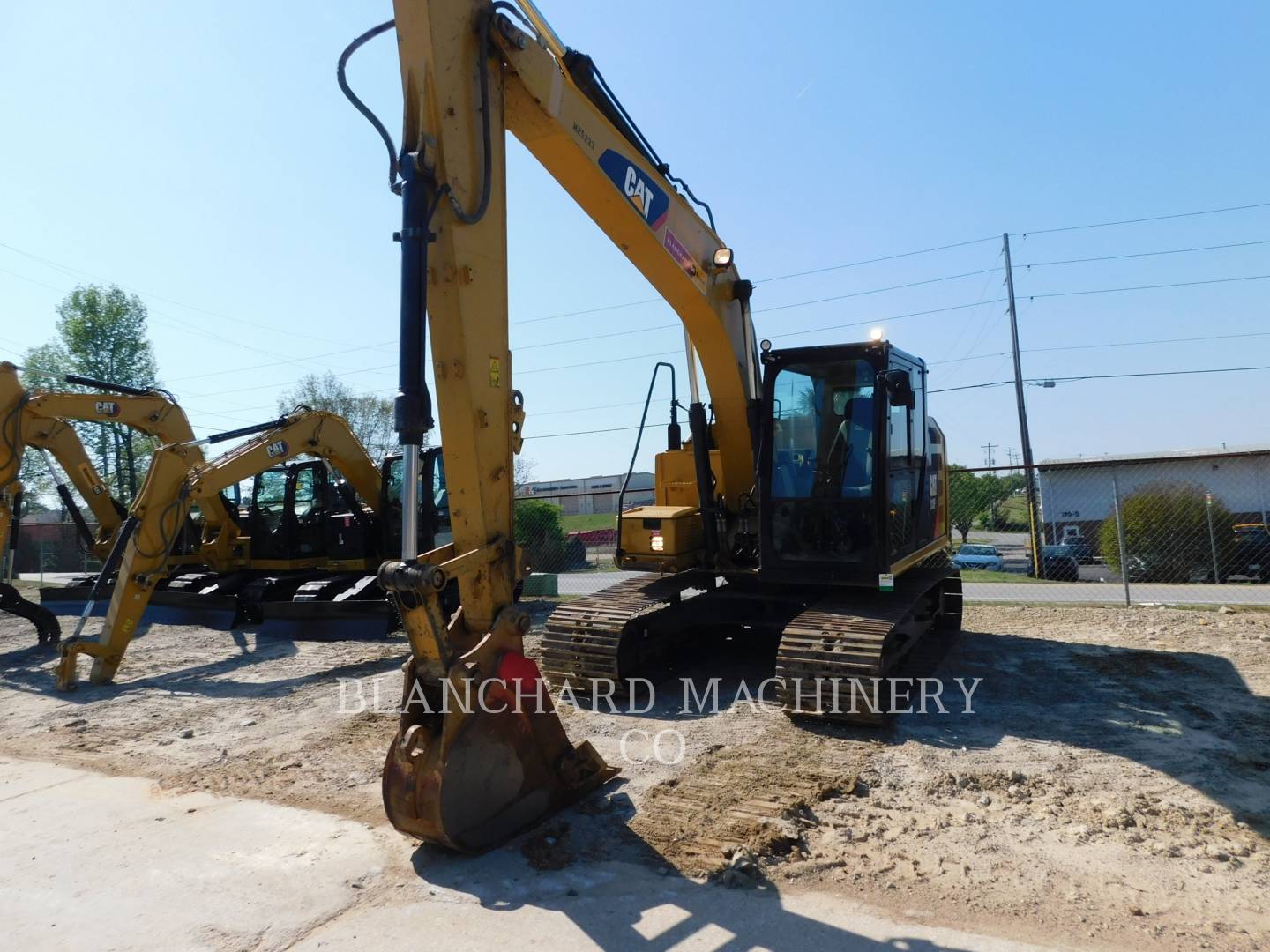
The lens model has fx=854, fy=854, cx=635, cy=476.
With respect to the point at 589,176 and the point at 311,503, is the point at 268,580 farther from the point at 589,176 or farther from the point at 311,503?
the point at 589,176

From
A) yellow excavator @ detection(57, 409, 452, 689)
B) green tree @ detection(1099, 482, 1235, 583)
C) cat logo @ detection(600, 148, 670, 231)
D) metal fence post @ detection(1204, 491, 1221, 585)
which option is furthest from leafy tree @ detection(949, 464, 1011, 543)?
cat logo @ detection(600, 148, 670, 231)

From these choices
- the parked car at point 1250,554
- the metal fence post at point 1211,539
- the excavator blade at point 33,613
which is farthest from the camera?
the parked car at point 1250,554

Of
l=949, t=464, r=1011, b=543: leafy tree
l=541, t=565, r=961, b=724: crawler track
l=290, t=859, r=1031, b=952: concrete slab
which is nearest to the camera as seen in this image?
l=290, t=859, r=1031, b=952: concrete slab

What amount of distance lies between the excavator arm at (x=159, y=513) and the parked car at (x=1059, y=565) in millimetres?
12746

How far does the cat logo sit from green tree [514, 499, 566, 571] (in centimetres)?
1264

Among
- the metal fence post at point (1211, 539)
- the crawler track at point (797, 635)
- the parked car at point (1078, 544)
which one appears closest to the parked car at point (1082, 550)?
the parked car at point (1078, 544)

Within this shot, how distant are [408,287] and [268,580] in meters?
8.76

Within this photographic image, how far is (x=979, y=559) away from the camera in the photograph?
20.5 metres

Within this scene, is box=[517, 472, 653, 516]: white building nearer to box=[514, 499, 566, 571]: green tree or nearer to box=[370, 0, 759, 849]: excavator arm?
box=[514, 499, 566, 571]: green tree

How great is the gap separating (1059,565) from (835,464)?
11629mm

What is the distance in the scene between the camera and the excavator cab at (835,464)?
625 centimetres

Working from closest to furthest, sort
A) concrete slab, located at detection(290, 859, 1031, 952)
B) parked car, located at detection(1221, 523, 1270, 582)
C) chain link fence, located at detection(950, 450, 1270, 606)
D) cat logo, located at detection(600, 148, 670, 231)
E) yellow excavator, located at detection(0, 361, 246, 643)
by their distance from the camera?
concrete slab, located at detection(290, 859, 1031, 952), cat logo, located at detection(600, 148, 670, 231), yellow excavator, located at detection(0, 361, 246, 643), chain link fence, located at detection(950, 450, 1270, 606), parked car, located at detection(1221, 523, 1270, 582)

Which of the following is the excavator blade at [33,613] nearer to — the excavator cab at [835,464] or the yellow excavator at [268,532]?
the yellow excavator at [268,532]

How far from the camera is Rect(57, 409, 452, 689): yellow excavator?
8.33m
